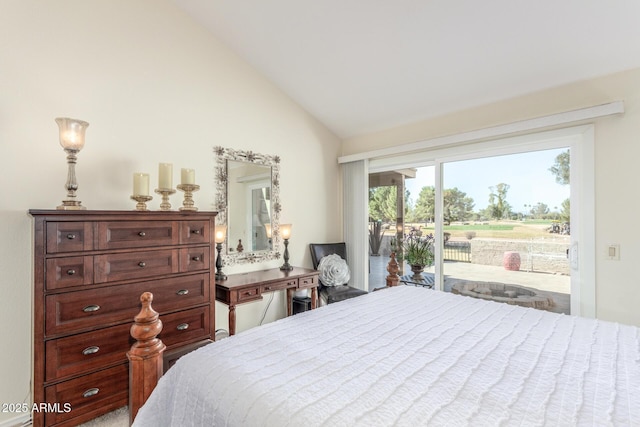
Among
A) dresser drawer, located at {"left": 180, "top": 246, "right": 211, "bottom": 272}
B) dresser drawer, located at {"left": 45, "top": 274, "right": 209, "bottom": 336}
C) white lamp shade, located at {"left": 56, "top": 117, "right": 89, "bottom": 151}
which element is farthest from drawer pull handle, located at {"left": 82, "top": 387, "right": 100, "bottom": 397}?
white lamp shade, located at {"left": 56, "top": 117, "right": 89, "bottom": 151}

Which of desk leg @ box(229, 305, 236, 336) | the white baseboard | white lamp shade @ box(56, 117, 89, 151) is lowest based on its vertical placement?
the white baseboard

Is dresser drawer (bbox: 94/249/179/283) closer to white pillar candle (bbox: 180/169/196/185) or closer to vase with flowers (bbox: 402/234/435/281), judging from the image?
white pillar candle (bbox: 180/169/196/185)

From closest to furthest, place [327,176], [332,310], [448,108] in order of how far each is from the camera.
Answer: [332,310]
[448,108]
[327,176]

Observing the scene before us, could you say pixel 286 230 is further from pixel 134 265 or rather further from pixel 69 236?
pixel 69 236

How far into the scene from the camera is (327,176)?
4.00 m

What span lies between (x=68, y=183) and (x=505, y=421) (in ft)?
8.11

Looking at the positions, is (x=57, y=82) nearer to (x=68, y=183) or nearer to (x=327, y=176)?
(x=68, y=183)

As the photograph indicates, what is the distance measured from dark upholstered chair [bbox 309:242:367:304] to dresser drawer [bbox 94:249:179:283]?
1702 mm

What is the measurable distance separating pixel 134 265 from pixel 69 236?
0.40 m

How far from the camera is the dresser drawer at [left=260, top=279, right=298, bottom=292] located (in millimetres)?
2691

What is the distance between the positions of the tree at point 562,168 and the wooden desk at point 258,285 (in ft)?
7.65

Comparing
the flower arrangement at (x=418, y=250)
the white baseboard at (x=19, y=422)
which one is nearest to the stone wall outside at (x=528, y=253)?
the flower arrangement at (x=418, y=250)

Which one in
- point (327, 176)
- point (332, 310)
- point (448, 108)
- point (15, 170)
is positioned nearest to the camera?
point (332, 310)

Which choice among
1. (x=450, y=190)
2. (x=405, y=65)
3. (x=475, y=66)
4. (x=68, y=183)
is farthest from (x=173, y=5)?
(x=450, y=190)
